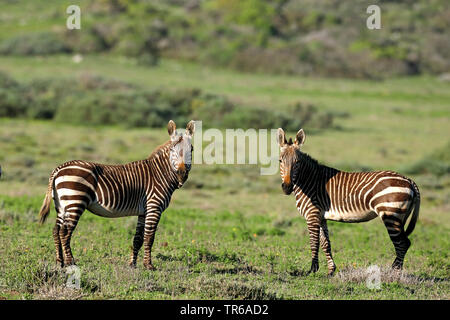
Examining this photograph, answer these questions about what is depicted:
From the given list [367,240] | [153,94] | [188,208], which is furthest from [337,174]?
[153,94]

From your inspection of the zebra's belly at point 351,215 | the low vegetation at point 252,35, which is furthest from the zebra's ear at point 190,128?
the low vegetation at point 252,35

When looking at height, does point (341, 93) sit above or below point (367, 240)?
above

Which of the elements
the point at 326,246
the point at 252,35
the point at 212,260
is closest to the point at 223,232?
the point at 212,260

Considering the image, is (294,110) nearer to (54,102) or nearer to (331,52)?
(54,102)

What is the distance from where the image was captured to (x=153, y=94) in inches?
1736

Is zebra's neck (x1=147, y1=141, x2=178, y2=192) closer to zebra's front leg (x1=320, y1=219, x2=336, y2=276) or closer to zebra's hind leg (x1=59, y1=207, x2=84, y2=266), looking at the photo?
zebra's hind leg (x1=59, y1=207, x2=84, y2=266)

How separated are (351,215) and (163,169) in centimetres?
306

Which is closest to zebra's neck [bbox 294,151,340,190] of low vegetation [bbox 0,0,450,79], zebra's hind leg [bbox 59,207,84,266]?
zebra's hind leg [bbox 59,207,84,266]

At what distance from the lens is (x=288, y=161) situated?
1037 cm

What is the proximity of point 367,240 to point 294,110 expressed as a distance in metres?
27.9

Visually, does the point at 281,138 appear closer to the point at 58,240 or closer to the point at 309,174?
the point at 309,174

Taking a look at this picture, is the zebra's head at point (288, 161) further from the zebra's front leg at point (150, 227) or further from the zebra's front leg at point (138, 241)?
the zebra's front leg at point (138, 241)

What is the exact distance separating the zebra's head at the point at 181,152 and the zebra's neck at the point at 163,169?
127 mm
